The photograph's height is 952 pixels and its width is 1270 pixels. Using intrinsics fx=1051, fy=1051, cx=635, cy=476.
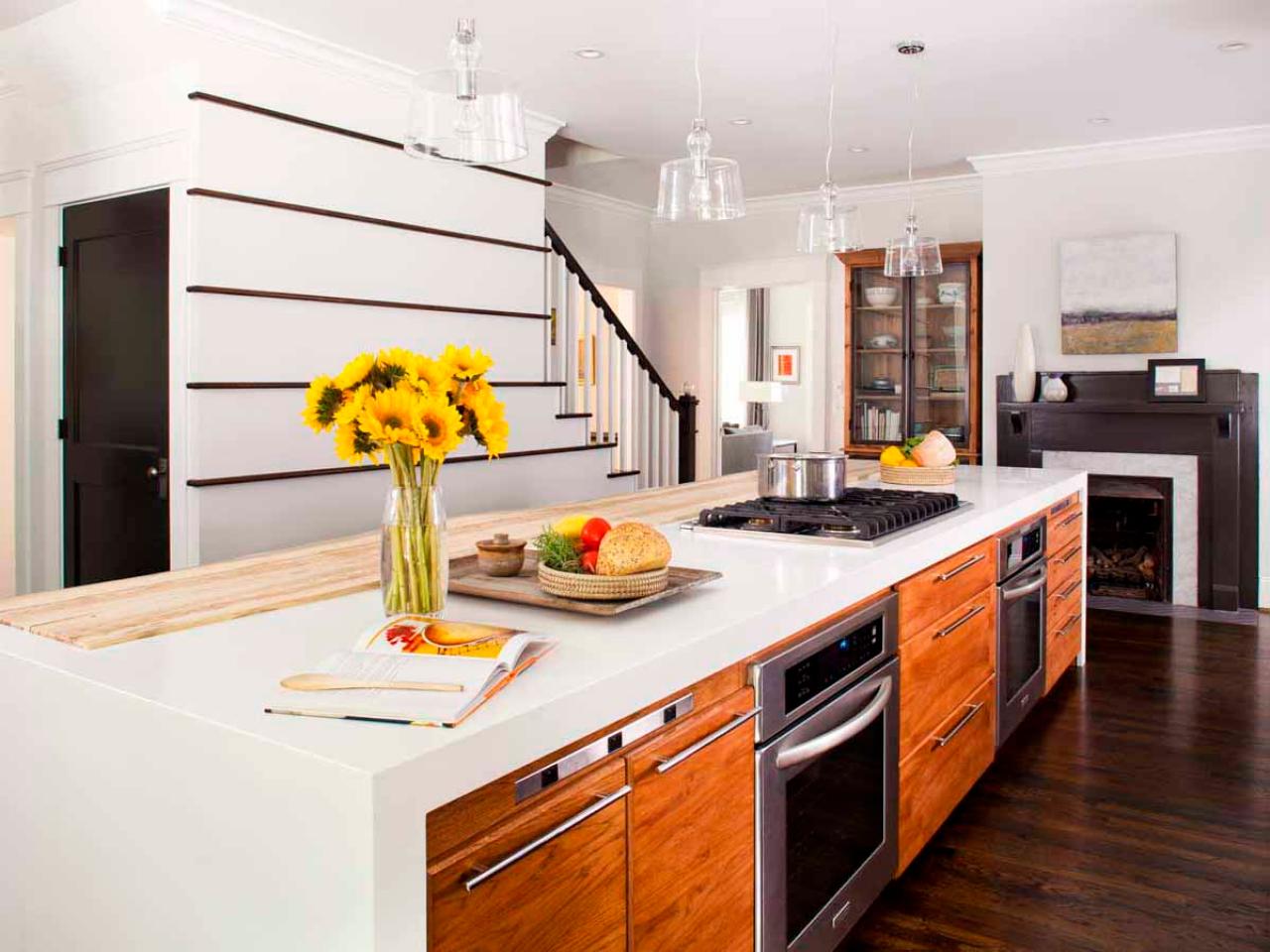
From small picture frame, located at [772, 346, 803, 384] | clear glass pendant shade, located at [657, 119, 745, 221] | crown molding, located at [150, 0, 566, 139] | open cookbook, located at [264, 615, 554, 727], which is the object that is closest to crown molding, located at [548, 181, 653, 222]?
crown molding, located at [150, 0, 566, 139]

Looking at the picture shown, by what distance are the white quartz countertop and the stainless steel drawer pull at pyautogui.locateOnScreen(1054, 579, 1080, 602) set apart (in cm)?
201

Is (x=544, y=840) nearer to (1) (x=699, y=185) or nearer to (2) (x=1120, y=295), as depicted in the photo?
(1) (x=699, y=185)

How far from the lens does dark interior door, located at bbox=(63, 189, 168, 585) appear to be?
4090 millimetres

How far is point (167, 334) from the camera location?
4.02m

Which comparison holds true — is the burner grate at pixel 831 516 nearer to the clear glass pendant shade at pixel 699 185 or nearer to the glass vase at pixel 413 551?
the clear glass pendant shade at pixel 699 185

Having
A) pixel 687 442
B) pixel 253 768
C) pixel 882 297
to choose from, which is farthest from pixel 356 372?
→ pixel 882 297

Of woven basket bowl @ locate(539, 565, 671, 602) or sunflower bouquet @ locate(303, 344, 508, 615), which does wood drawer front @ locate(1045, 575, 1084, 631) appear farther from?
sunflower bouquet @ locate(303, 344, 508, 615)

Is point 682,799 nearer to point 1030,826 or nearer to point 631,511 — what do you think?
point 631,511

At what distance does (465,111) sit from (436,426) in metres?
0.90

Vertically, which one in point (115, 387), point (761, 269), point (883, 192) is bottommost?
point (115, 387)

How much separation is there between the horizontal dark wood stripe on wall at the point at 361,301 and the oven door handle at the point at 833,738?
2863 mm

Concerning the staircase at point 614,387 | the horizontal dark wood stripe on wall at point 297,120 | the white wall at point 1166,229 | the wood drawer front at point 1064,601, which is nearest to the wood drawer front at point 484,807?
the horizontal dark wood stripe on wall at point 297,120

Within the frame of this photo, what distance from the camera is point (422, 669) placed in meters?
1.24

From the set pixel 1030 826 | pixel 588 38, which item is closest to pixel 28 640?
pixel 1030 826
